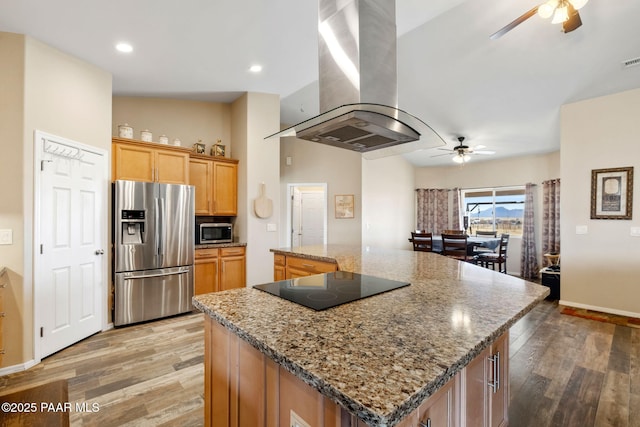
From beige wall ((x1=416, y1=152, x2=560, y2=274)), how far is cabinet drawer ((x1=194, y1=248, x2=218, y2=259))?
225 inches

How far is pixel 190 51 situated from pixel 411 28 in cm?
230

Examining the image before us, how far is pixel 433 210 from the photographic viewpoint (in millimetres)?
7488

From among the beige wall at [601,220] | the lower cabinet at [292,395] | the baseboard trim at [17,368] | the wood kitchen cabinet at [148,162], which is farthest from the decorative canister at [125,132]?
the beige wall at [601,220]

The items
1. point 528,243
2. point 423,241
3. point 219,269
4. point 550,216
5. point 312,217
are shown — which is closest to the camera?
point 219,269

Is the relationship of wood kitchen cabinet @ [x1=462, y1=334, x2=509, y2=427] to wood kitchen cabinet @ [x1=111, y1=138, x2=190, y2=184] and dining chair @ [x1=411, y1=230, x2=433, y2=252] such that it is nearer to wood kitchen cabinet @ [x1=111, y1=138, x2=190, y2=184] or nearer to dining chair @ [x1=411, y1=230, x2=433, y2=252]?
wood kitchen cabinet @ [x1=111, y1=138, x2=190, y2=184]

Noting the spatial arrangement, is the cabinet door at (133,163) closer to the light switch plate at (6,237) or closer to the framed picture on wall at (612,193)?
the light switch plate at (6,237)

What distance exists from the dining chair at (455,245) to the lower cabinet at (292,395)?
3.78m

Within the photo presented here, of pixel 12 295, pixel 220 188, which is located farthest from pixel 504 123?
pixel 12 295

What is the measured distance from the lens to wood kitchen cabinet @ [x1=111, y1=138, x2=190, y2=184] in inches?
132

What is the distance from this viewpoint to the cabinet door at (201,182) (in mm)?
4078

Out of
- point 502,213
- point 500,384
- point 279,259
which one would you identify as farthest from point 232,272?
point 502,213

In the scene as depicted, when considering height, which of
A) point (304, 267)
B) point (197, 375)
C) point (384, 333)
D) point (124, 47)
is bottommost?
point (197, 375)

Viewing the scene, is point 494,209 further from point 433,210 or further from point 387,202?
point 387,202

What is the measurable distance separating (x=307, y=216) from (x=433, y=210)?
10.9 feet
